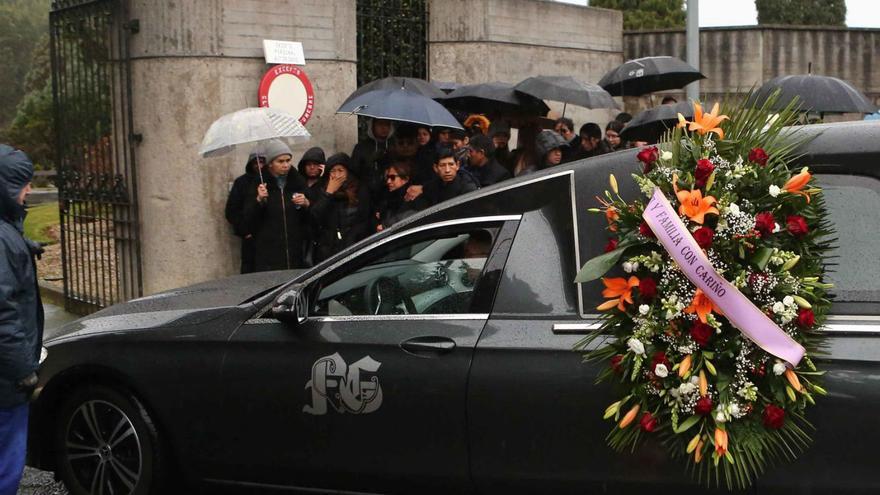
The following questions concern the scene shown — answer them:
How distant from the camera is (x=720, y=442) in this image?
149 inches

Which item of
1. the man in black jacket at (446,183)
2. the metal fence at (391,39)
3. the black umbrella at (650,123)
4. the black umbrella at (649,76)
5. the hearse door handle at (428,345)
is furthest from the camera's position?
the black umbrella at (649,76)

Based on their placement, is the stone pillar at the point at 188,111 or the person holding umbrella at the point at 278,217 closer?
the person holding umbrella at the point at 278,217

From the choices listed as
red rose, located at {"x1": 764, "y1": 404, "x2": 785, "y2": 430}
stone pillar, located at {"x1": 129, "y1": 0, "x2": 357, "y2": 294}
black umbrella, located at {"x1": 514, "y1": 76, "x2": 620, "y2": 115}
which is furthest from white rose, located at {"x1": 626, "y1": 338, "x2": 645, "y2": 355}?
stone pillar, located at {"x1": 129, "y1": 0, "x2": 357, "y2": 294}

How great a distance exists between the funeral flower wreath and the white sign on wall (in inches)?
272

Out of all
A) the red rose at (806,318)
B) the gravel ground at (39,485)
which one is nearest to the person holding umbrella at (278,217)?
the gravel ground at (39,485)

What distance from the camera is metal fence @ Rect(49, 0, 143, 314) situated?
10.3m

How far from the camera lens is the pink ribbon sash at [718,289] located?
3.72 metres

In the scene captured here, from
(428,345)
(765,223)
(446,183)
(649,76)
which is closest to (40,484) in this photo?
(428,345)

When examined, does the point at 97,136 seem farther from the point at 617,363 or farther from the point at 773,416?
the point at 773,416

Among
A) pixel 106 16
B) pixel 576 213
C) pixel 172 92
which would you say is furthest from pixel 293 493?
pixel 106 16

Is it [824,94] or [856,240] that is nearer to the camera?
[856,240]

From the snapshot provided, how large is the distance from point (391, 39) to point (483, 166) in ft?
10.9

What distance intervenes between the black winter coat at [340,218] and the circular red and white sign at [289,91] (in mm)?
1978

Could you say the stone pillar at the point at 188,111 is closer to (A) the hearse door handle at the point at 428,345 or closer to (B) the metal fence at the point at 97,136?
(B) the metal fence at the point at 97,136
